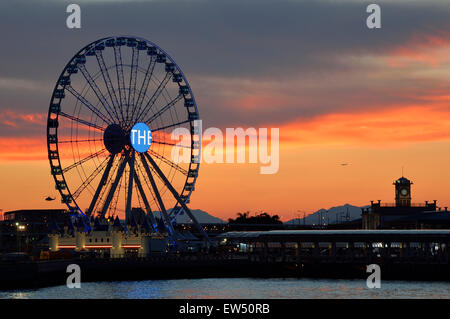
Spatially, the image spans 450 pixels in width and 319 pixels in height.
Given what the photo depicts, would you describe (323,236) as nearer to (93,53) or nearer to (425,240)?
(425,240)

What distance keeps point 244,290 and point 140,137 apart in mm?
33944

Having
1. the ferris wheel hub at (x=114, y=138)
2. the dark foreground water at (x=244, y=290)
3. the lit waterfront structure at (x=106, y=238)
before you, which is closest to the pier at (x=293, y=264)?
the lit waterfront structure at (x=106, y=238)

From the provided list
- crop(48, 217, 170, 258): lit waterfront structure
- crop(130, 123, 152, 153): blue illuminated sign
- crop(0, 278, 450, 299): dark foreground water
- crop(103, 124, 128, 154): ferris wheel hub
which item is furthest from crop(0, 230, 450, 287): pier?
crop(130, 123, 152, 153): blue illuminated sign

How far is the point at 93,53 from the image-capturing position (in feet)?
402

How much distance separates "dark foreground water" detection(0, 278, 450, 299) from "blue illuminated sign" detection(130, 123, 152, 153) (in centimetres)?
1960

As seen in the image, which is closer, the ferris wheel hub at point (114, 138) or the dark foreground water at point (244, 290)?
the dark foreground water at point (244, 290)

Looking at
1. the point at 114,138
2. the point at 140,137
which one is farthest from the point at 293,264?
the point at 114,138

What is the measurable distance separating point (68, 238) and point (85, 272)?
20.2 metres

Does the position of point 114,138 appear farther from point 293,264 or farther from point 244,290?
point 244,290

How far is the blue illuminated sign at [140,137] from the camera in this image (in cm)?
12481

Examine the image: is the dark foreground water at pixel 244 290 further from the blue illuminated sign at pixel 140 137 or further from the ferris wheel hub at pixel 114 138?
the ferris wheel hub at pixel 114 138

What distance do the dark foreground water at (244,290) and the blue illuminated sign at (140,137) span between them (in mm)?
19605

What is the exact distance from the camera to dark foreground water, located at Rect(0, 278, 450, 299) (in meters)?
92.4
